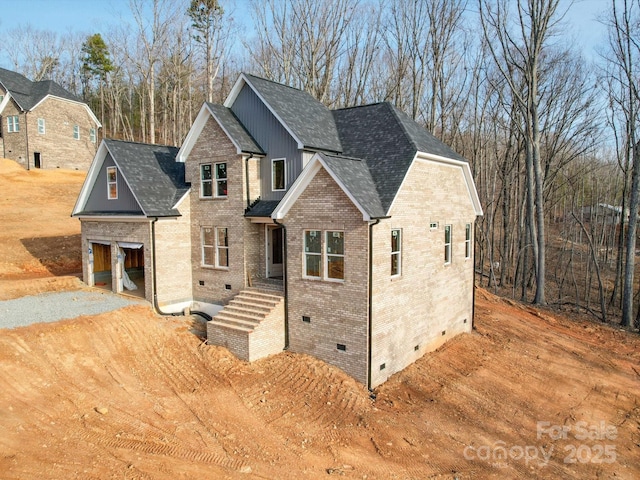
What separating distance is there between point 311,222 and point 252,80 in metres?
6.56

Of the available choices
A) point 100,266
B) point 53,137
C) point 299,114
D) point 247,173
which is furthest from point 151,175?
point 53,137

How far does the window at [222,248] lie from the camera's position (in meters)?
16.2

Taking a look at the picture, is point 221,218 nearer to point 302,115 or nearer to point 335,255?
point 302,115

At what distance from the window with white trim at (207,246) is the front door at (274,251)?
2.32m

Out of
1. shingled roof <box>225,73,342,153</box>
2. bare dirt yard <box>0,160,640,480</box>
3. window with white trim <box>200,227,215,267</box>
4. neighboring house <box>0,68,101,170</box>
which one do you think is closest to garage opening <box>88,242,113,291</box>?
bare dirt yard <box>0,160,640,480</box>

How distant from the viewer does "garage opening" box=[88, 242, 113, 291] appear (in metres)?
19.0

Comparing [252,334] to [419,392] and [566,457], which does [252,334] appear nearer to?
[419,392]

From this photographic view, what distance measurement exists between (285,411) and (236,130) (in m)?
9.87

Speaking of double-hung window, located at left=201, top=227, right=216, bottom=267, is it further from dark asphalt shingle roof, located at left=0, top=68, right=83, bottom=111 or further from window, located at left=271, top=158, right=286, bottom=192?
dark asphalt shingle roof, located at left=0, top=68, right=83, bottom=111

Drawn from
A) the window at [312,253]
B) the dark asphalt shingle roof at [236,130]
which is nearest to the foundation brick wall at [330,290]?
the window at [312,253]

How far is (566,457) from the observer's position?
32.0 ft

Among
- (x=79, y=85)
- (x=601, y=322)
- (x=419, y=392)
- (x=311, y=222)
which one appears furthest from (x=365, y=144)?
(x=79, y=85)

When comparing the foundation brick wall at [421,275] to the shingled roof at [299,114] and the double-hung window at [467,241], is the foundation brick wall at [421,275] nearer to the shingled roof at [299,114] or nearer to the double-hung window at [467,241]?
the double-hung window at [467,241]

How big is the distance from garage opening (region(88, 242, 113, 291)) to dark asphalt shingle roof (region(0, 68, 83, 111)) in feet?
87.7
